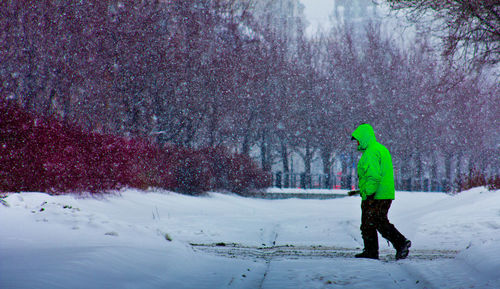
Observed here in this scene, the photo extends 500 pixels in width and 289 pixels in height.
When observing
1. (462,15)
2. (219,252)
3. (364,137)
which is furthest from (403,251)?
(462,15)

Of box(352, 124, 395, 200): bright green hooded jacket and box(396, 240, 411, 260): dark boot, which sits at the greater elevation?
box(352, 124, 395, 200): bright green hooded jacket

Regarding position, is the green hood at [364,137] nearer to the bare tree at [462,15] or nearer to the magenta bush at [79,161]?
the bare tree at [462,15]

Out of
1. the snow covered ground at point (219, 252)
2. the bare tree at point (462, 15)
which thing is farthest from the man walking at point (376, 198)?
the bare tree at point (462, 15)

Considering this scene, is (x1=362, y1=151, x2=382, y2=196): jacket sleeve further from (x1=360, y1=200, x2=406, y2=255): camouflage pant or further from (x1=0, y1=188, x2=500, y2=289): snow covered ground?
(x1=0, y1=188, x2=500, y2=289): snow covered ground

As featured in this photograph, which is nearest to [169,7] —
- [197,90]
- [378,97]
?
[197,90]

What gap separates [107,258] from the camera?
19.6 feet

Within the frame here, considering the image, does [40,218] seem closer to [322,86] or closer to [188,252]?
[188,252]

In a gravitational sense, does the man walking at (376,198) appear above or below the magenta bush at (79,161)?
below

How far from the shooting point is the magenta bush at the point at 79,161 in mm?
12172

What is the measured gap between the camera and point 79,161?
14.3 metres

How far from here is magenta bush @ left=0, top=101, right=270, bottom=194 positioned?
12172 millimetres

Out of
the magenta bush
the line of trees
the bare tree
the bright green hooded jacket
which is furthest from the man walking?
the magenta bush

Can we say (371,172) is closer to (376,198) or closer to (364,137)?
(376,198)

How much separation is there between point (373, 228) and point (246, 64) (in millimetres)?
28018
